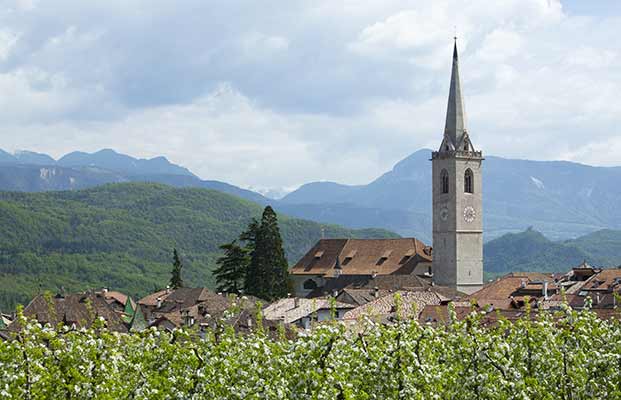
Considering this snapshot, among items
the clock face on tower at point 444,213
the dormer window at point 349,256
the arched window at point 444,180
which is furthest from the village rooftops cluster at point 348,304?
the arched window at point 444,180

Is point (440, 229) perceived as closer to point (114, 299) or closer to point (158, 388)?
point (114, 299)

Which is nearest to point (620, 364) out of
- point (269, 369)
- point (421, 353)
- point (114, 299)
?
point (421, 353)

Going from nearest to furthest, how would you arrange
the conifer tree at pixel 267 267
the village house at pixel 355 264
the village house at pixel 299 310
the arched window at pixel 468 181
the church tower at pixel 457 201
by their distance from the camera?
the village house at pixel 299 310, the conifer tree at pixel 267 267, the church tower at pixel 457 201, the arched window at pixel 468 181, the village house at pixel 355 264

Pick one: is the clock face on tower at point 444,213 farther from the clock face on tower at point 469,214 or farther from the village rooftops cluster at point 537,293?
the village rooftops cluster at point 537,293

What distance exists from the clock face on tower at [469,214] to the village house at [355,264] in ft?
18.9

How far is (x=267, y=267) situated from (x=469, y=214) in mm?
20416

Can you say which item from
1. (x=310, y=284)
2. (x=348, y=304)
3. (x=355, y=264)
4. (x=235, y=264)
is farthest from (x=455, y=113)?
(x=348, y=304)

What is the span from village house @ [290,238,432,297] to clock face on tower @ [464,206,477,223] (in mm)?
5753

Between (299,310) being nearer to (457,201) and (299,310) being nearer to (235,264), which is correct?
(235,264)

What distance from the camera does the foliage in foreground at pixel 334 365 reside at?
1993 centimetres

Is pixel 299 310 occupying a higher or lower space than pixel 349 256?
lower

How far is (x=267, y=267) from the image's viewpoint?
87.7 meters

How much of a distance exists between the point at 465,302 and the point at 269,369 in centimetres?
4579

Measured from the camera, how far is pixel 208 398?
2075 cm
